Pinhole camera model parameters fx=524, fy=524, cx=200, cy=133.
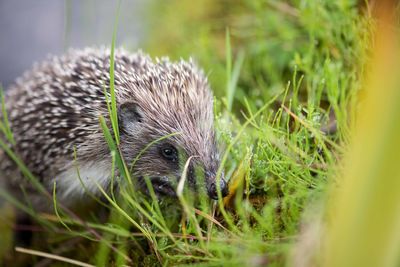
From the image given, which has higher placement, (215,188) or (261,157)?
(261,157)

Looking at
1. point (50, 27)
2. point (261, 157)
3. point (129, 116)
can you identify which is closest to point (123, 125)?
point (129, 116)

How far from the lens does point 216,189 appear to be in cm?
258

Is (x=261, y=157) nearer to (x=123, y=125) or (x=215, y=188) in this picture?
(x=215, y=188)

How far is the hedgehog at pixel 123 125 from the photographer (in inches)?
113

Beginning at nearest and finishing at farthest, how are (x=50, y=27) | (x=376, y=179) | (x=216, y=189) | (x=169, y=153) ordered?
(x=376, y=179)
(x=216, y=189)
(x=169, y=153)
(x=50, y=27)

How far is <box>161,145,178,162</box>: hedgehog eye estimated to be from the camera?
2.87 metres

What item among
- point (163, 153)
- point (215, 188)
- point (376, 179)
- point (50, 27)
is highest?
point (50, 27)

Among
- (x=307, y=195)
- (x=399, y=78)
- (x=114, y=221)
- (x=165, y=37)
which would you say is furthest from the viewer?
(x=165, y=37)

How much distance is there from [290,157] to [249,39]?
1917 mm

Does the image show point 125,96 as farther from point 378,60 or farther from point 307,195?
point 378,60

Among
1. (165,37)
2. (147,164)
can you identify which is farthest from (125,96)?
(165,37)

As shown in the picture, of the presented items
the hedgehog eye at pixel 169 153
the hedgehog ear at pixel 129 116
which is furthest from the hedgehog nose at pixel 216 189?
the hedgehog ear at pixel 129 116

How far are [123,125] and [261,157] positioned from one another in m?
0.83

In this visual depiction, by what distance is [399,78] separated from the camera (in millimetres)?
1471
